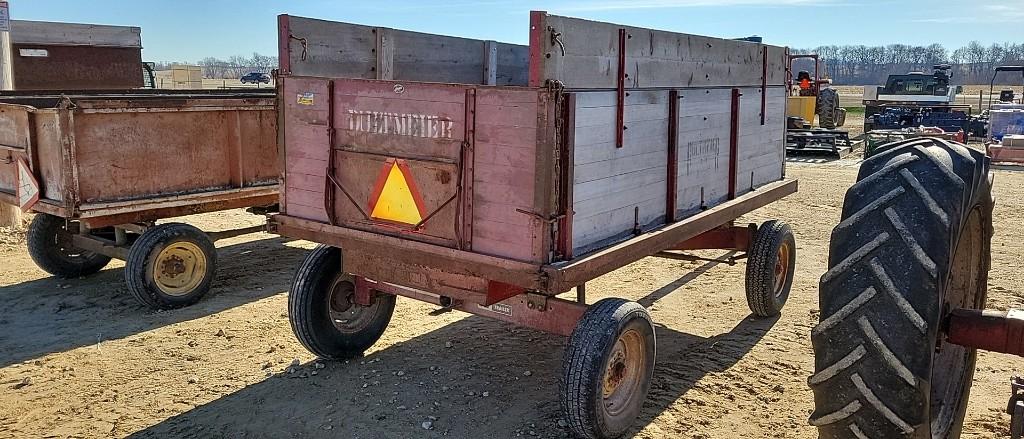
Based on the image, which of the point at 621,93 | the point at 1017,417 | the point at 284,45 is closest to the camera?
the point at 1017,417

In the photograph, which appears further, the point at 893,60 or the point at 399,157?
the point at 893,60

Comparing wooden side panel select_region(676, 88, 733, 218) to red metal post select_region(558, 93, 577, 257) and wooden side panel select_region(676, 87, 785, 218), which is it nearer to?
wooden side panel select_region(676, 87, 785, 218)

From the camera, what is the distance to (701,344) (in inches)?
242

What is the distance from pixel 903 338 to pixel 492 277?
7.13 ft

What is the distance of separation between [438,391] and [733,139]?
2.75m

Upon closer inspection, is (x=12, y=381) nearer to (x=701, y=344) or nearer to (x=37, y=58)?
(x=701, y=344)

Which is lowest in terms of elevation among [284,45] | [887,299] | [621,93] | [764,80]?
[887,299]

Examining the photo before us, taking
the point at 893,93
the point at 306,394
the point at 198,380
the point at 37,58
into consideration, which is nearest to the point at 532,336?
the point at 306,394

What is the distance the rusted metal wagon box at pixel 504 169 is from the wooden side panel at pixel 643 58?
12 millimetres

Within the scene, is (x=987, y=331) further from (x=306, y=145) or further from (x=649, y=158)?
(x=306, y=145)

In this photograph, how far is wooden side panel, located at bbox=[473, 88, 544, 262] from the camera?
4023mm

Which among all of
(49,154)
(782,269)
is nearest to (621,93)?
(782,269)

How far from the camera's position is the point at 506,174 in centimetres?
415

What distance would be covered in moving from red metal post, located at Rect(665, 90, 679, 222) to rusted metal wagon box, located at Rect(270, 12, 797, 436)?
0.01 metres
